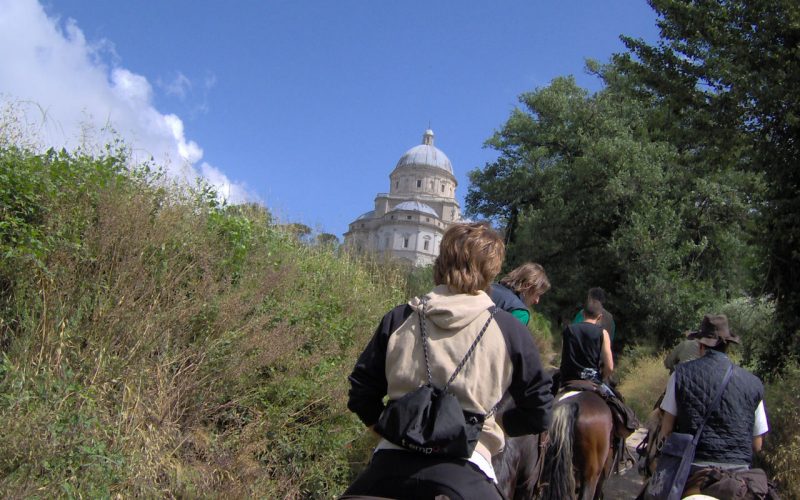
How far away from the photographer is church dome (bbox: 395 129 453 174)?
104 metres

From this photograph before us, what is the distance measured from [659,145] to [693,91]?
49.9 ft

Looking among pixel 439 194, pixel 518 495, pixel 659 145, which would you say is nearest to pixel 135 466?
pixel 518 495

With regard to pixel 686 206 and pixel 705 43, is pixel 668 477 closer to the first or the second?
pixel 705 43

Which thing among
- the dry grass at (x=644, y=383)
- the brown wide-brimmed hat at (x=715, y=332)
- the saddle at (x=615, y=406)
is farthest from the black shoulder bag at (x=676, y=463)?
the dry grass at (x=644, y=383)

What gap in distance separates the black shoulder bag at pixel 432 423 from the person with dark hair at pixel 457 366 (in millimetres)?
34

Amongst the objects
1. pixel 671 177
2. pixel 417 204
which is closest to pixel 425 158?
pixel 417 204

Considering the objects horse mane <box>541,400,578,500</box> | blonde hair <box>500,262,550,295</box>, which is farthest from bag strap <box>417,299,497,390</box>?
horse mane <box>541,400,578,500</box>

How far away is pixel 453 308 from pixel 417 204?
316ft

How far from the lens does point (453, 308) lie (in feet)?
8.63

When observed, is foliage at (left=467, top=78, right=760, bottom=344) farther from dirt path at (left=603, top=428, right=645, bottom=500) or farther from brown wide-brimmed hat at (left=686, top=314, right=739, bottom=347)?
brown wide-brimmed hat at (left=686, top=314, right=739, bottom=347)

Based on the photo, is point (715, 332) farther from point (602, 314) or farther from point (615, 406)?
point (602, 314)

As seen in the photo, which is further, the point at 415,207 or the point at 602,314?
the point at 415,207

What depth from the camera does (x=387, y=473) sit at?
101 inches

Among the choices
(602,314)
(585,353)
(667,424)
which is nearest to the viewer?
(667,424)
